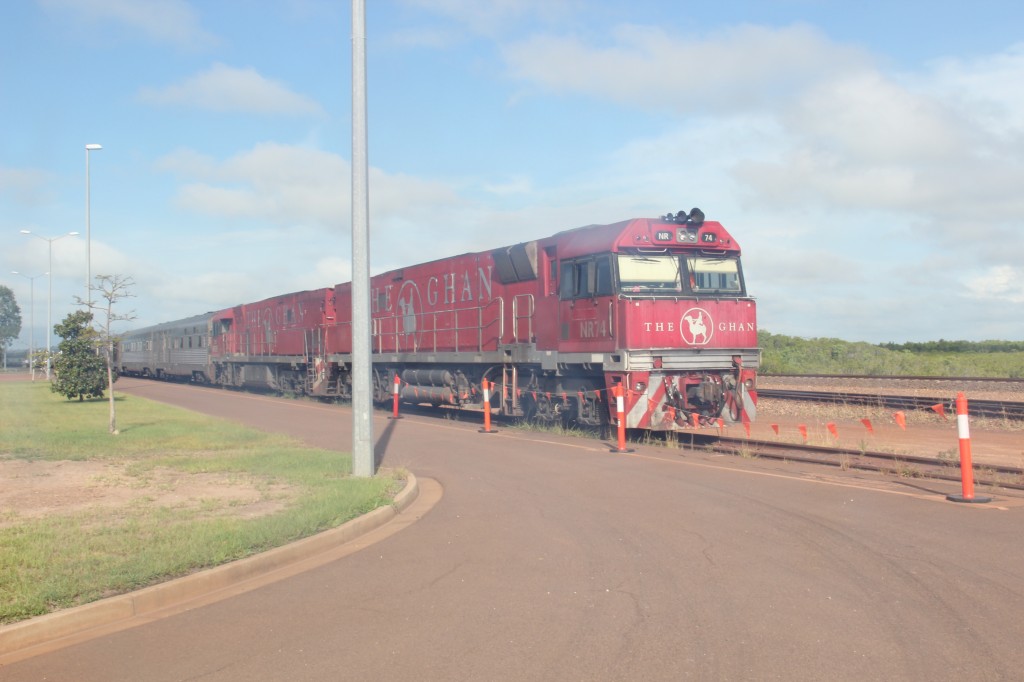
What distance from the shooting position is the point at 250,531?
805 centimetres

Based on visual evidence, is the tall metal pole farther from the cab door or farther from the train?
the cab door

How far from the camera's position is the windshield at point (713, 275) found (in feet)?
54.6

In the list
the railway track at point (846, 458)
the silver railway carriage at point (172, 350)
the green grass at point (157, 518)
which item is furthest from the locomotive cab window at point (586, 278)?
the silver railway carriage at point (172, 350)

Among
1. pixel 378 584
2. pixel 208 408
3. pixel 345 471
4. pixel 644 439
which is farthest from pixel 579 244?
pixel 208 408

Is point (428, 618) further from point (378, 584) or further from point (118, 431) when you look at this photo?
point (118, 431)

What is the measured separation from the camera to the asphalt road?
499 centimetres

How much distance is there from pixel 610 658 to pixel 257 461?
31.5ft

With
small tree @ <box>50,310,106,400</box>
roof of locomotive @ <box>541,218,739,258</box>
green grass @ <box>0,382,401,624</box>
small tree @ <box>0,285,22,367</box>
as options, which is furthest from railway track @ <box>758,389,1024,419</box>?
small tree @ <box>0,285,22,367</box>

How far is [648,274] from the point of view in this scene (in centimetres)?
1623

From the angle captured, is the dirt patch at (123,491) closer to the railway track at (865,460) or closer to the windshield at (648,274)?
the windshield at (648,274)

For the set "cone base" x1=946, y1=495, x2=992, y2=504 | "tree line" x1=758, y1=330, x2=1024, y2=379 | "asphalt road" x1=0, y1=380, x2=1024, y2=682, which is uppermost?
"tree line" x1=758, y1=330, x2=1024, y2=379

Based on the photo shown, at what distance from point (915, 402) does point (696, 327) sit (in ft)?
27.1

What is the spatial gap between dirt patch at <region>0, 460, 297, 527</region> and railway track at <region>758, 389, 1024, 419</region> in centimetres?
1359

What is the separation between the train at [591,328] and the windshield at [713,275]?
0.09 ft
